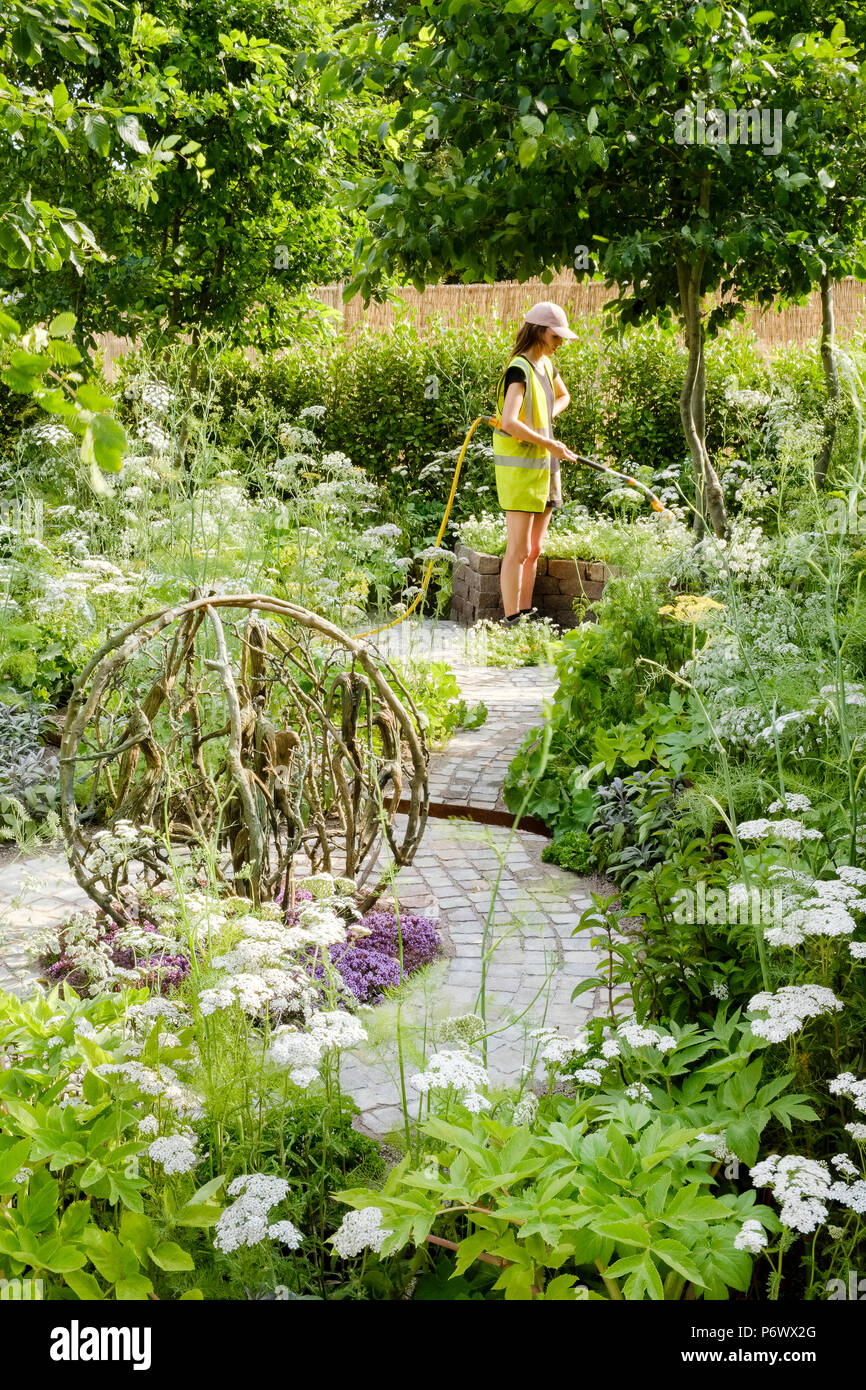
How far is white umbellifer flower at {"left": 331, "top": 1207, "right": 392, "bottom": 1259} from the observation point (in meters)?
1.75

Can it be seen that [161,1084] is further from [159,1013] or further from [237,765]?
[237,765]

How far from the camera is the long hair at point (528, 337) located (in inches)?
287

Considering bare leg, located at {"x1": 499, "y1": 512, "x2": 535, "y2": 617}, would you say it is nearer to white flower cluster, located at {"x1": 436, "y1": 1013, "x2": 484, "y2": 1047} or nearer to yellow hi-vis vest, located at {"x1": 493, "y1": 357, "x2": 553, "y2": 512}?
yellow hi-vis vest, located at {"x1": 493, "y1": 357, "x2": 553, "y2": 512}

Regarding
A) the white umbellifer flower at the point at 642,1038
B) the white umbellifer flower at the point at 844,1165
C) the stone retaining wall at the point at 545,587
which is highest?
the stone retaining wall at the point at 545,587

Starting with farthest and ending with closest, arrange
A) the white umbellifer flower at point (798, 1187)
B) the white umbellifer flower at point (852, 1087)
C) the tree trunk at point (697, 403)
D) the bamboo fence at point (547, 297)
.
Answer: the bamboo fence at point (547, 297)
the tree trunk at point (697, 403)
the white umbellifer flower at point (852, 1087)
the white umbellifer flower at point (798, 1187)

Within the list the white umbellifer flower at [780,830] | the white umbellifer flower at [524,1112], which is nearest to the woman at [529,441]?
the white umbellifer flower at [780,830]

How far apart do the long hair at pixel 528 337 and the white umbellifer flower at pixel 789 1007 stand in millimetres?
5955

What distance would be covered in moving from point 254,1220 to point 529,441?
243 inches

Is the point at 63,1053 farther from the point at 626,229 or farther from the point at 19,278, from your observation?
the point at 19,278

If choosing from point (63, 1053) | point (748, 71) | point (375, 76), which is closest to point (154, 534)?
point (375, 76)

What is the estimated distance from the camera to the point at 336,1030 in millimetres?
2006

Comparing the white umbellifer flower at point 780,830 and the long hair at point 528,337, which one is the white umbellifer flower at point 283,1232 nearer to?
the white umbellifer flower at point 780,830

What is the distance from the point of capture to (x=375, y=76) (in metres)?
4.98

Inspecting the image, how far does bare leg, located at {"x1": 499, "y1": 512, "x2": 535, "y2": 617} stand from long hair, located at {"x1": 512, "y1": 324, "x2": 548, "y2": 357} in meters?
1.08
